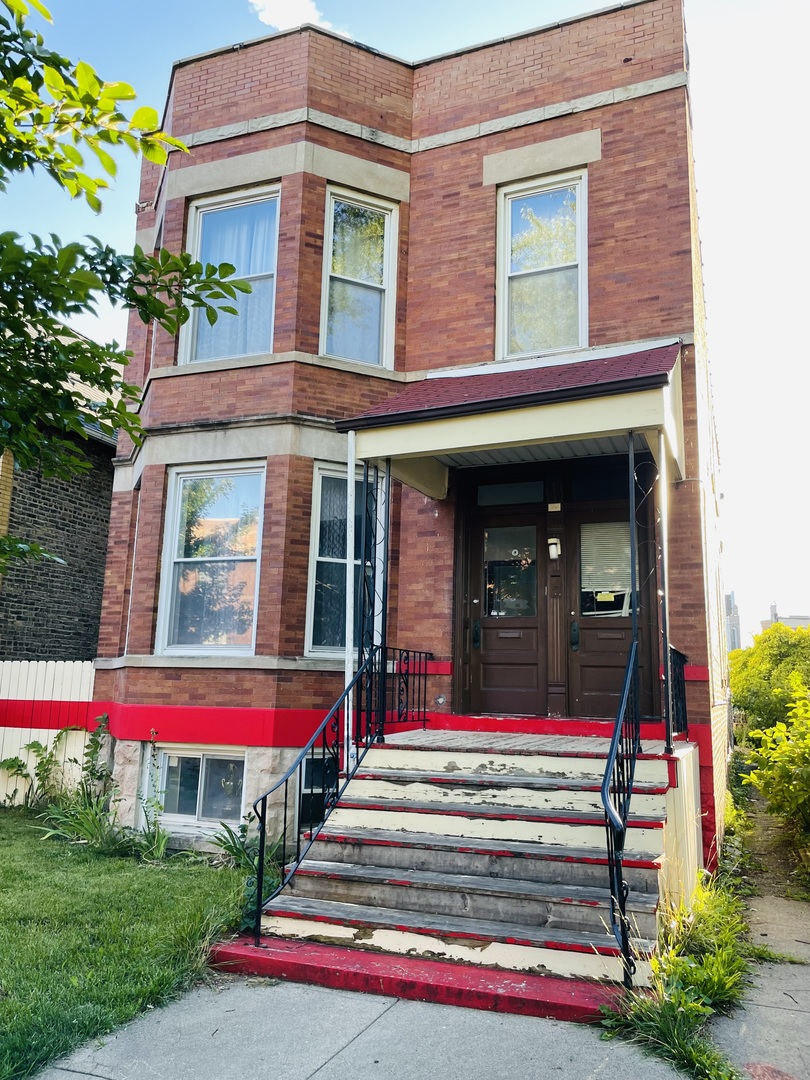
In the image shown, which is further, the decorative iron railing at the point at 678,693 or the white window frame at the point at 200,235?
the white window frame at the point at 200,235

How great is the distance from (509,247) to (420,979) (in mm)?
7663

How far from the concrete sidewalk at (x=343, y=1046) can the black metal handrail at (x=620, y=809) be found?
0.60m

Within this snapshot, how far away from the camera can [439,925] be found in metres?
5.03

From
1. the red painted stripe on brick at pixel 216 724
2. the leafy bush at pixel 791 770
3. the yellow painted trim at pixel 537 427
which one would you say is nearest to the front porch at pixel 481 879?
the red painted stripe on brick at pixel 216 724

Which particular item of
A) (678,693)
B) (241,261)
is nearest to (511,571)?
(678,693)

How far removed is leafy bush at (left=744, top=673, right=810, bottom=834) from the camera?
852cm

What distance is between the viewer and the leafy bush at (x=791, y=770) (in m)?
8.52

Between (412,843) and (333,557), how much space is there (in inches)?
149

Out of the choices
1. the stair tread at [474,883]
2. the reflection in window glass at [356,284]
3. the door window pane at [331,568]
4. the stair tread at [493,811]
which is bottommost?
the stair tread at [474,883]

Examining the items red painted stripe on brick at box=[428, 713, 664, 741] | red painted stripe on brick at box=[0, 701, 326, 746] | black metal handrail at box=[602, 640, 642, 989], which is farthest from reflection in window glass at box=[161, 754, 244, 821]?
black metal handrail at box=[602, 640, 642, 989]

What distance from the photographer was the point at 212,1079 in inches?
144

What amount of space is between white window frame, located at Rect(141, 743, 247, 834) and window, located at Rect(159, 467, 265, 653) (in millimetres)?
1009

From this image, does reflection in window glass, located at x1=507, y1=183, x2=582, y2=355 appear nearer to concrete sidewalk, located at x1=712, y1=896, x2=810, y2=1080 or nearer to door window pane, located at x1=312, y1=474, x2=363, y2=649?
door window pane, located at x1=312, y1=474, x2=363, y2=649

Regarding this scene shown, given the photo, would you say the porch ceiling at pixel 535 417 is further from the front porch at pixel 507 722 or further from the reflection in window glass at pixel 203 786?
the reflection in window glass at pixel 203 786
